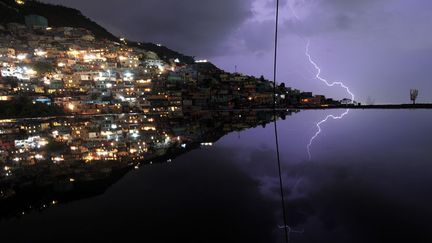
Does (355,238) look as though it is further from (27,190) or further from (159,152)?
(159,152)

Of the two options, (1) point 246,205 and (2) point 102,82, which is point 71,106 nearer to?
(2) point 102,82

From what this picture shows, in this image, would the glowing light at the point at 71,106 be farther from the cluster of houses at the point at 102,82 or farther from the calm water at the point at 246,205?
the calm water at the point at 246,205

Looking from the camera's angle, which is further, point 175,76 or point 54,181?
point 175,76

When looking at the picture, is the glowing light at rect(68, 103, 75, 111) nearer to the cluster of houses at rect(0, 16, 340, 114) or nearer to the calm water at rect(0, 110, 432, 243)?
the cluster of houses at rect(0, 16, 340, 114)

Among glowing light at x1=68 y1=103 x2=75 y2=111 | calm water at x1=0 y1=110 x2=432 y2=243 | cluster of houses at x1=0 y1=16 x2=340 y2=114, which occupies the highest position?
cluster of houses at x1=0 y1=16 x2=340 y2=114

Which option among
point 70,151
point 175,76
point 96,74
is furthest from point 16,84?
point 70,151

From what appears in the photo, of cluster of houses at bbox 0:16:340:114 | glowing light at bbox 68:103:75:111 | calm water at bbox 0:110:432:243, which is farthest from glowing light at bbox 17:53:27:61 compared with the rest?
calm water at bbox 0:110:432:243

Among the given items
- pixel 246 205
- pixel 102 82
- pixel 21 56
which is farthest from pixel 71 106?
pixel 246 205

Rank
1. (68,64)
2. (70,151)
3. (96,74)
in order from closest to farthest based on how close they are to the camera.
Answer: (70,151), (96,74), (68,64)

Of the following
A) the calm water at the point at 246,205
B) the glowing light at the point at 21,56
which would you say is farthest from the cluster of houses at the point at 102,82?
the calm water at the point at 246,205
